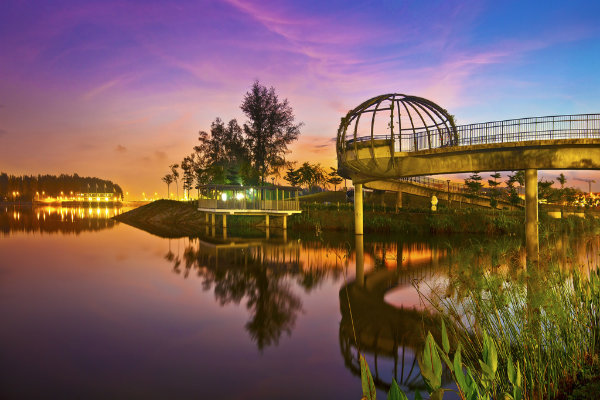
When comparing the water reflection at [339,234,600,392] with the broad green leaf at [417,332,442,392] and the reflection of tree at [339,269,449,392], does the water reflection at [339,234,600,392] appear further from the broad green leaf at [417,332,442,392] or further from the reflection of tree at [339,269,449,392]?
the broad green leaf at [417,332,442,392]

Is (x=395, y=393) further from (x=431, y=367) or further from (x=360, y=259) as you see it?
(x=360, y=259)

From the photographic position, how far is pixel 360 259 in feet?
72.8

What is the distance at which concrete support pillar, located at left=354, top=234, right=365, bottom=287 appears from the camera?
681 inches

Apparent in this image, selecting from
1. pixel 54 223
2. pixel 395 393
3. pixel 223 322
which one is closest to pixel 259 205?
pixel 223 322

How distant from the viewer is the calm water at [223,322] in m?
7.79

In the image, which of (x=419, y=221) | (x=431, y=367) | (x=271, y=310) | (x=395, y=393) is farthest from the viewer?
(x=419, y=221)

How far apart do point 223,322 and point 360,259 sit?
463 inches

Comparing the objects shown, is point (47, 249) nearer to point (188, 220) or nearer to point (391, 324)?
point (188, 220)

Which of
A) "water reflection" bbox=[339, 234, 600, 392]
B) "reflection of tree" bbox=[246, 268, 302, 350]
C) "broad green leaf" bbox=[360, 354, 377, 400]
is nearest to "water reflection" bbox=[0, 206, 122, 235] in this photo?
"reflection of tree" bbox=[246, 268, 302, 350]

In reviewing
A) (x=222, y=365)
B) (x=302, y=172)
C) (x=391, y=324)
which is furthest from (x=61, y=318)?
(x=302, y=172)

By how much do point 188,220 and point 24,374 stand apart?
49.1 m

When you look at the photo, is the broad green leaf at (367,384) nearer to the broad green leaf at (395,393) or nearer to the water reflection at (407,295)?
the broad green leaf at (395,393)

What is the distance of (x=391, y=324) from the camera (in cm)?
1071

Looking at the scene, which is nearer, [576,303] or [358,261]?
[576,303]
